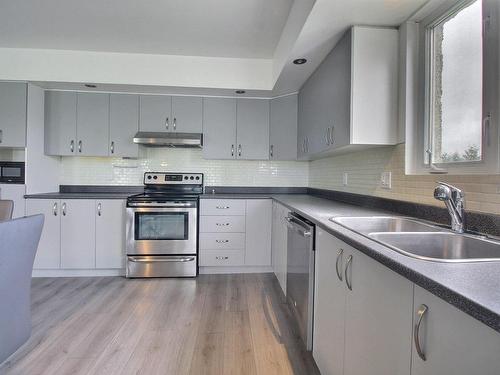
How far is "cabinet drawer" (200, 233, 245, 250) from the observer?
3.15 metres

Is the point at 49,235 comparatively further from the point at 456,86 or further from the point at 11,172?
the point at 456,86

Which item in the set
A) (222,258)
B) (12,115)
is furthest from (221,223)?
(12,115)

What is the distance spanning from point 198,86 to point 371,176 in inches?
79.1

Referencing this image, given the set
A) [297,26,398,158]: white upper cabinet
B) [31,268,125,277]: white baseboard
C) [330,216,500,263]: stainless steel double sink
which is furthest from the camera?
[31,268,125,277]: white baseboard

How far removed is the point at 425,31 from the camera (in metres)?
1.70

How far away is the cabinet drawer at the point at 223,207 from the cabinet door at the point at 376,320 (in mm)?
1988

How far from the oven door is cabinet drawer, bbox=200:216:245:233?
0.34 ft

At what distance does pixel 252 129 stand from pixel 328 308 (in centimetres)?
244

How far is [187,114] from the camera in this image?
3.39 metres

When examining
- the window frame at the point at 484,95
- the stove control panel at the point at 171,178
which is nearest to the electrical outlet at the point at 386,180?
the window frame at the point at 484,95

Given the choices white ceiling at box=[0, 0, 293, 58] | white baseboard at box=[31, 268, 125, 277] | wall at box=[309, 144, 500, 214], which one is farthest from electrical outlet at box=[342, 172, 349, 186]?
white baseboard at box=[31, 268, 125, 277]

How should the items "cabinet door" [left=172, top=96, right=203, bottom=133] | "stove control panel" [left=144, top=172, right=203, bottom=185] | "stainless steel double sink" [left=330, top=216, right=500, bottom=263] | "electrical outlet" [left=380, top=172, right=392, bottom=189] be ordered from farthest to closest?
"stove control panel" [left=144, top=172, right=203, bottom=185]
"cabinet door" [left=172, top=96, right=203, bottom=133]
"electrical outlet" [left=380, top=172, right=392, bottom=189]
"stainless steel double sink" [left=330, top=216, right=500, bottom=263]

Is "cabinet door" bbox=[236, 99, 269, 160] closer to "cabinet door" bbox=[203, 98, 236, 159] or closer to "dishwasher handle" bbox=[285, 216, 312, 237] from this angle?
"cabinet door" bbox=[203, 98, 236, 159]

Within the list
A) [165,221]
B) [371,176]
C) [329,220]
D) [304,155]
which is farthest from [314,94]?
[165,221]
